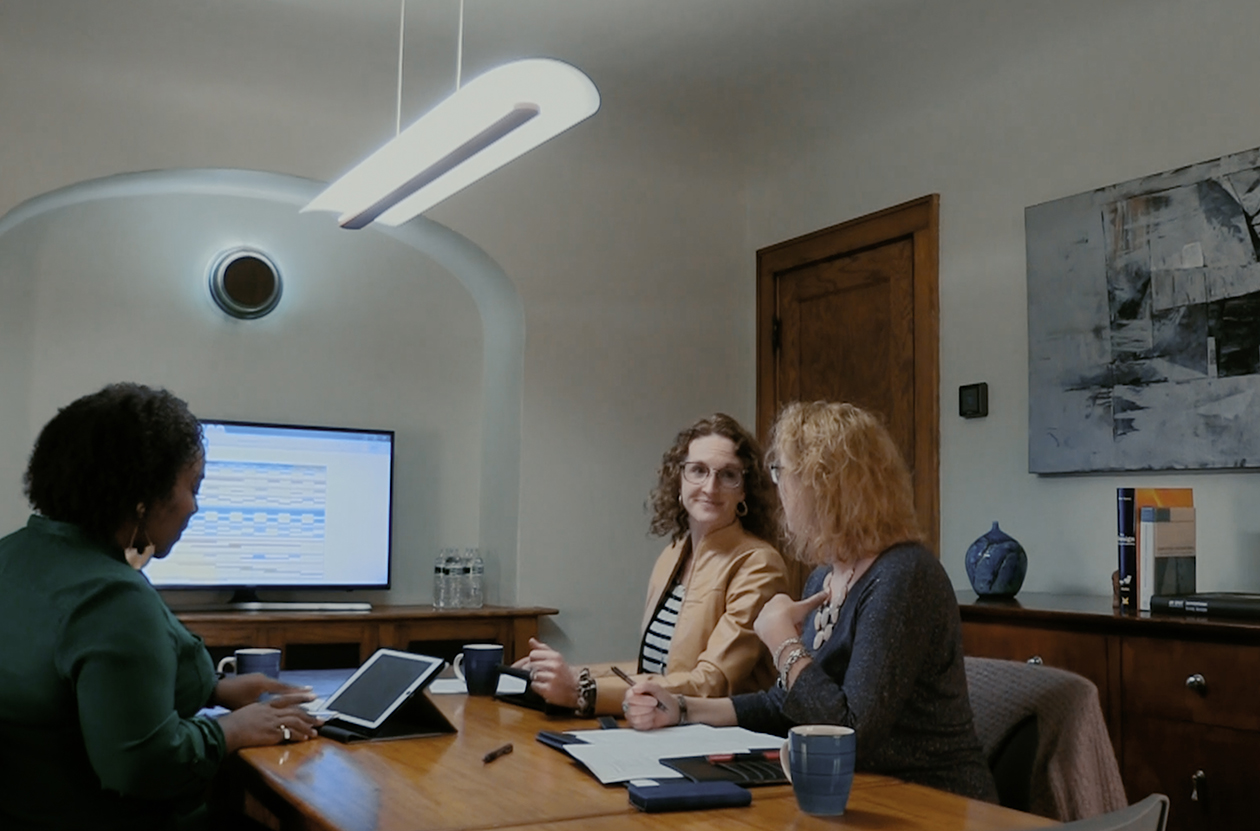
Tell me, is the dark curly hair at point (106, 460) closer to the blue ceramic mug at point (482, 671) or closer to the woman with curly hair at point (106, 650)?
the woman with curly hair at point (106, 650)

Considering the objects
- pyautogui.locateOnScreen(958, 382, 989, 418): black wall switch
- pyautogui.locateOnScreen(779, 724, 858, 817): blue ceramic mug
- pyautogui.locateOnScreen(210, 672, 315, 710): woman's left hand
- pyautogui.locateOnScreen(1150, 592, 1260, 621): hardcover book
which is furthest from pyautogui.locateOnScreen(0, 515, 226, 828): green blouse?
pyautogui.locateOnScreen(958, 382, 989, 418): black wall switch

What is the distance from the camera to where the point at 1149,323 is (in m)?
3.07

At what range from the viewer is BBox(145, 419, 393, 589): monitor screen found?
12.3 feet

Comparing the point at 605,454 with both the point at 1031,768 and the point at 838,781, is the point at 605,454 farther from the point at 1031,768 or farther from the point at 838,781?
the point at 838,781

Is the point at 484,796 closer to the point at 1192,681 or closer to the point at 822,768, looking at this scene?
the point at 822,768

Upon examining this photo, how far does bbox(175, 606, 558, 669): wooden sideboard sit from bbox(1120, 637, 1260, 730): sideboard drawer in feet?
7.03

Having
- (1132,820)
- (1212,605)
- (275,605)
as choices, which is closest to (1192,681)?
(1212,605)

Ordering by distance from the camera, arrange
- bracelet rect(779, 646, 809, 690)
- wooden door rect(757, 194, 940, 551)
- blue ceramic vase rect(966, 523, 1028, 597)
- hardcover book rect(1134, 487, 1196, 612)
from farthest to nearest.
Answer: wooden door rect(757, 194, 940, 551), blue ceramic vase rect(966, 523, 1028, 597), hardcover book rect(1134, 487, 1196, 612), bracelet rect(779, 646, 809, 690)

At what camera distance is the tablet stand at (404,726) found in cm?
176

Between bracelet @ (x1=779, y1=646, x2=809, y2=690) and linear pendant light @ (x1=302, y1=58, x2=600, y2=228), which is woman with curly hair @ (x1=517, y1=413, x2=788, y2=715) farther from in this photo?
linear pendant light @ (x1=302, y1=58, x2=600, y2=228)

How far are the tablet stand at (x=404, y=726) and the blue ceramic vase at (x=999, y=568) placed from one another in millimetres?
1738

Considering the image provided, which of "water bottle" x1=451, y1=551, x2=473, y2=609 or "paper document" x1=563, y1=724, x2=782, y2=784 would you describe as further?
"water bottle" x1=451, y1=551, x2=473, y2=609

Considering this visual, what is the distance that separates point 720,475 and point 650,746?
0.94 meters

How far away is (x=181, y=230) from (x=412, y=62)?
1.02m
